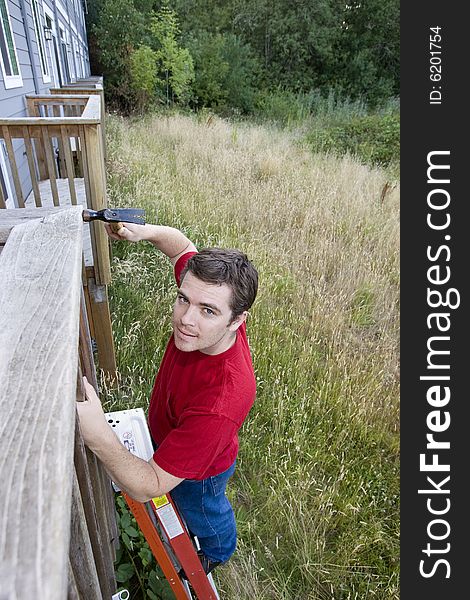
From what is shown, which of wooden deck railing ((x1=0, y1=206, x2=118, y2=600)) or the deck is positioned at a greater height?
wooden deck railing ((x1=0, y1=206, x2=118, y2=600))

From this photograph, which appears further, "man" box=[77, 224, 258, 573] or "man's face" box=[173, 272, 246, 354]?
"man's face" box=[173, 272, 246, 354]

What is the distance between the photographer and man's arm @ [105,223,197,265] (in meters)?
1.73

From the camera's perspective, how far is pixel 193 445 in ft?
4.35

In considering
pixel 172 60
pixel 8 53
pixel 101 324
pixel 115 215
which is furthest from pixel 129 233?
pixel 172 60

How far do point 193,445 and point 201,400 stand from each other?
14 cm

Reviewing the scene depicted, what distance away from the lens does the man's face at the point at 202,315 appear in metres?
1.44

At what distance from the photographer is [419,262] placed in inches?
112

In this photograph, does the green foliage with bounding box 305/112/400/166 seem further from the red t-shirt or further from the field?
the red t-shirt

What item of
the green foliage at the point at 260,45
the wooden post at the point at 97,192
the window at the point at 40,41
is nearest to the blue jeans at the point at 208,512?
the wooden post at the point at 97,192

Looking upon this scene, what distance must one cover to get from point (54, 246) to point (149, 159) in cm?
694

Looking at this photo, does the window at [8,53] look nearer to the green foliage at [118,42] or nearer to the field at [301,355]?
the field at [301,355]

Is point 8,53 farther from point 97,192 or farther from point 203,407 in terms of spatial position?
point 203,407

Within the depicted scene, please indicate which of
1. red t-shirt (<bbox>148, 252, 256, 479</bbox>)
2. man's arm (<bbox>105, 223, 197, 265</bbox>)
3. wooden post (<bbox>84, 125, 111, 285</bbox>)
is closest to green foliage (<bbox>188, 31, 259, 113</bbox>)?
wooden post (<bbox>84, 125, 111, 285</bbox>)

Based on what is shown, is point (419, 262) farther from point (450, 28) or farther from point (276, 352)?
point (450, 28)
